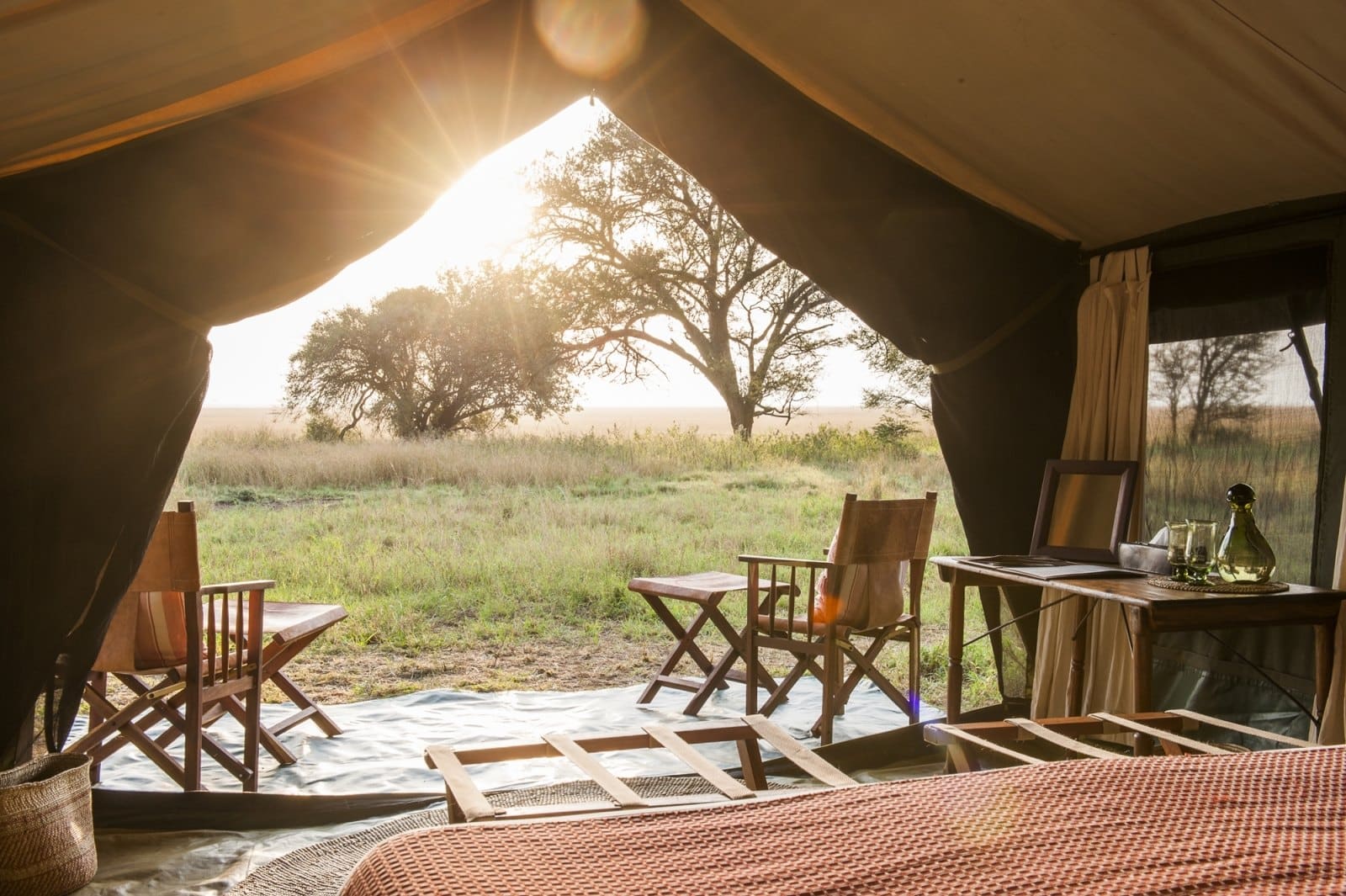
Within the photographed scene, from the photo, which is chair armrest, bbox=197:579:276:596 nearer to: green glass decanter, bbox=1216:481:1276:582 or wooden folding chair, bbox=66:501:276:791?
wooden folding chair, bbox=66:501:276:791

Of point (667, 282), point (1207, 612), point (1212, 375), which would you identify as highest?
point (667, 282)

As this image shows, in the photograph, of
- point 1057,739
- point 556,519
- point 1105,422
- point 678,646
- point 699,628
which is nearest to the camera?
point 1057,739

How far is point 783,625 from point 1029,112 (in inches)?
79.0

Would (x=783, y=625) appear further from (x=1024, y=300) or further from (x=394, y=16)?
(x=394, y=16)

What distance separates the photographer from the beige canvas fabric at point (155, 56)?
2.30 meters

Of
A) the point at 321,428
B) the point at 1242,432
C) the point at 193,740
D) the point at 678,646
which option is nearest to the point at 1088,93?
the point at 1242,432

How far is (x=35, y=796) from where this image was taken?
252 centimetres

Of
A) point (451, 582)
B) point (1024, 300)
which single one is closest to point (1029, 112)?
point (1024, 300)

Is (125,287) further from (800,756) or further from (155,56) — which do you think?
(800,756)

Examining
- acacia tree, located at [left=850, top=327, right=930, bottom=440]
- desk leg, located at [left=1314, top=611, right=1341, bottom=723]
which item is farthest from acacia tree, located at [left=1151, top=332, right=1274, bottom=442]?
acacia tree, located at [left=850, top=327, right=930, bottom=440]

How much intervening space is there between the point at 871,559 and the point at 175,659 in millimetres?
2327

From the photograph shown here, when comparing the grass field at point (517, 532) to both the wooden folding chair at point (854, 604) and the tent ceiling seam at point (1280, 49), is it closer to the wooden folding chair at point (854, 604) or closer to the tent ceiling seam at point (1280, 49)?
the wooden folding chair at point (854, 604)

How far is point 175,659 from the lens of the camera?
3219 millimetres

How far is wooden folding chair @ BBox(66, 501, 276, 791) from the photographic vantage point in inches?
121
